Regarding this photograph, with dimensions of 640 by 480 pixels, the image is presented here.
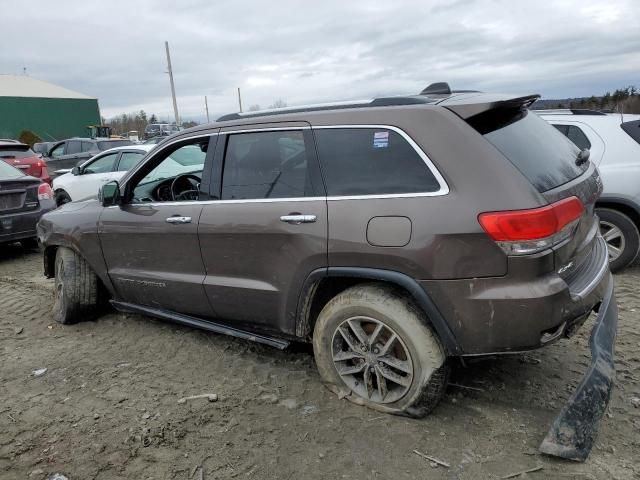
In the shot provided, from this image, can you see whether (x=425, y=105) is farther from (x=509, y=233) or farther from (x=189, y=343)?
(x=189, y=343)

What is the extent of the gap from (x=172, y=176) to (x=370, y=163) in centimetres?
211

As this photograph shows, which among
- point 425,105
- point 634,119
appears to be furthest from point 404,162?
point 634,119

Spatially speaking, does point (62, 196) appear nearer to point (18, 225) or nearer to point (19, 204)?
point (19, 204)

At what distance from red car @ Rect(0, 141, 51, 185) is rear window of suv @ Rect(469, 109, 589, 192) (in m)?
8.73

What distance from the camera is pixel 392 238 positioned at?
8.67ft

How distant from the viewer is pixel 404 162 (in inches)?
107

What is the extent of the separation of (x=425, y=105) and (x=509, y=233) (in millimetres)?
839

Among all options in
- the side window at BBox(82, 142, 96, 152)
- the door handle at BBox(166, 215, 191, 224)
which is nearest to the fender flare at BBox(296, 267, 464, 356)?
the door handle at BBox(166, 215, 191, 224)

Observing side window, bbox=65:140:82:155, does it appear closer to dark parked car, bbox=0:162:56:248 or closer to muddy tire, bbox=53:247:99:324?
dark parked car, bbox=0:162:56:248

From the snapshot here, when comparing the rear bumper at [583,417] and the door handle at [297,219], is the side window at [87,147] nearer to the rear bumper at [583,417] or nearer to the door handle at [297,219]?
the door handle at [297,219]

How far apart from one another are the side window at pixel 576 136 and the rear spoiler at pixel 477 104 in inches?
105

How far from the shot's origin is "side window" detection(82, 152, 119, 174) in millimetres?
9375

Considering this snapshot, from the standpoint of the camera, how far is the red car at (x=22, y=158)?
9164 mm

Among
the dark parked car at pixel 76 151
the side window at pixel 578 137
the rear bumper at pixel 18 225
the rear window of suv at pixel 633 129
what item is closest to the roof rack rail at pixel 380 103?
the side window at pixel 578 137
